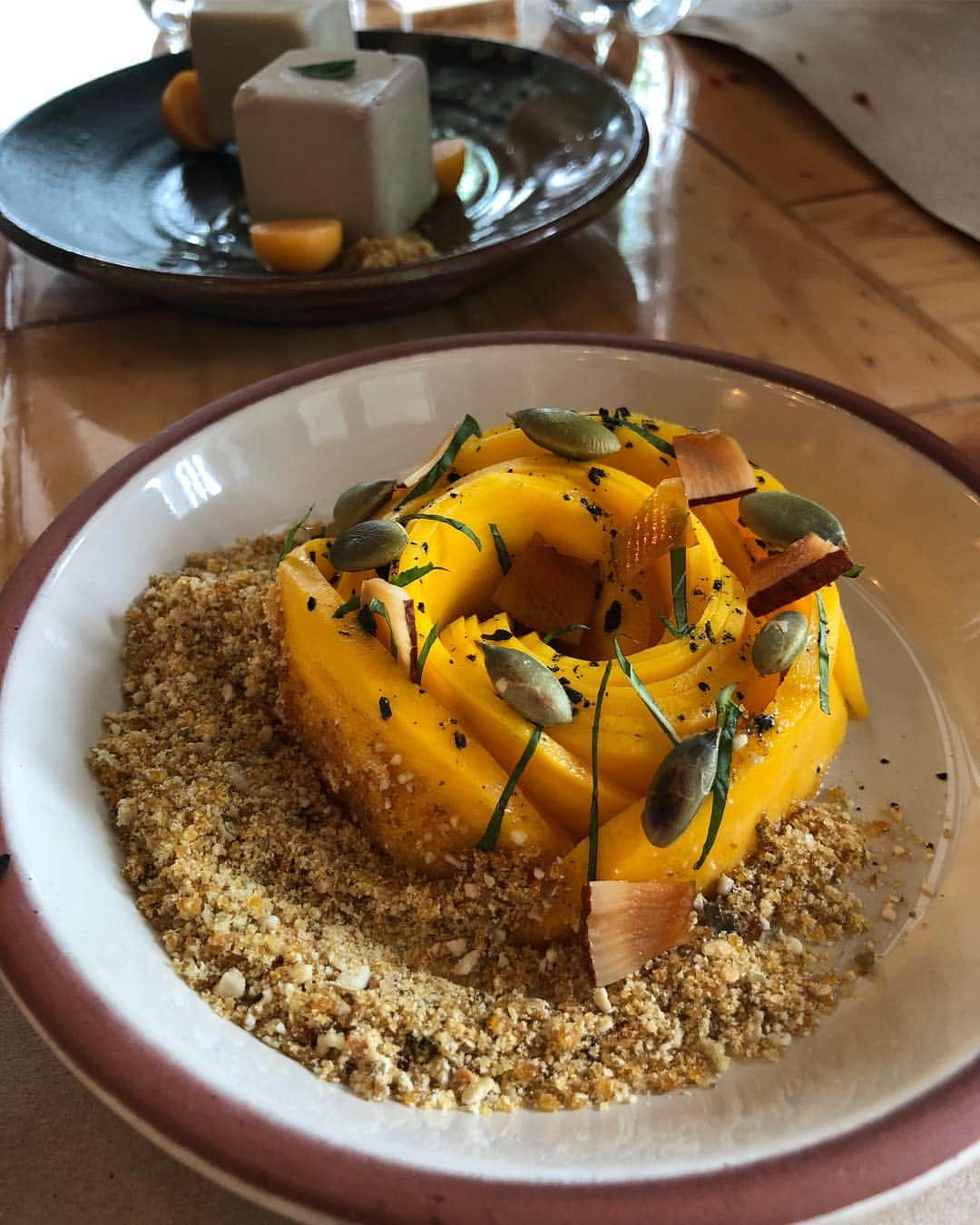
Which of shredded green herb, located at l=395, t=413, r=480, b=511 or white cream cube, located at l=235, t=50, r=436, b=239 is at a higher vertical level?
white cream cube, located at l=235, t=50, r=436, b=239

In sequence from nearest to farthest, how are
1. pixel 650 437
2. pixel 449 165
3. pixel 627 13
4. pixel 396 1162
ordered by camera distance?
pixel 396 1162, pixel 650 437, pixel 449 165, pixel 627 13

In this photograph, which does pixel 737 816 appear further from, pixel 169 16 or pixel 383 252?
pixel 169 16

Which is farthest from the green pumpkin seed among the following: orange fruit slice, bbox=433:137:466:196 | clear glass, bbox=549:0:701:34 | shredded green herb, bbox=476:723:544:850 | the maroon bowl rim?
clear glass, bbox=549:0:701:34

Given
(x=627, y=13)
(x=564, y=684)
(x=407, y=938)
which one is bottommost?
(x=407, y=938)

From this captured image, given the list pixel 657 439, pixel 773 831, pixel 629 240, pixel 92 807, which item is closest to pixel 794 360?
pixel 629 240

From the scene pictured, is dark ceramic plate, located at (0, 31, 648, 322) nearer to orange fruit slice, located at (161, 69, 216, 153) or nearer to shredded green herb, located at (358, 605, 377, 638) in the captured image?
orange fruit slice, located at (161, 69, 216, 153)

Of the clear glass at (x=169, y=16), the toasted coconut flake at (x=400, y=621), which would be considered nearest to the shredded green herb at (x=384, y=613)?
the toasted coconut flake at (x=400, y=621)

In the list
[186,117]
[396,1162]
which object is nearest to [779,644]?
[396,1162]
